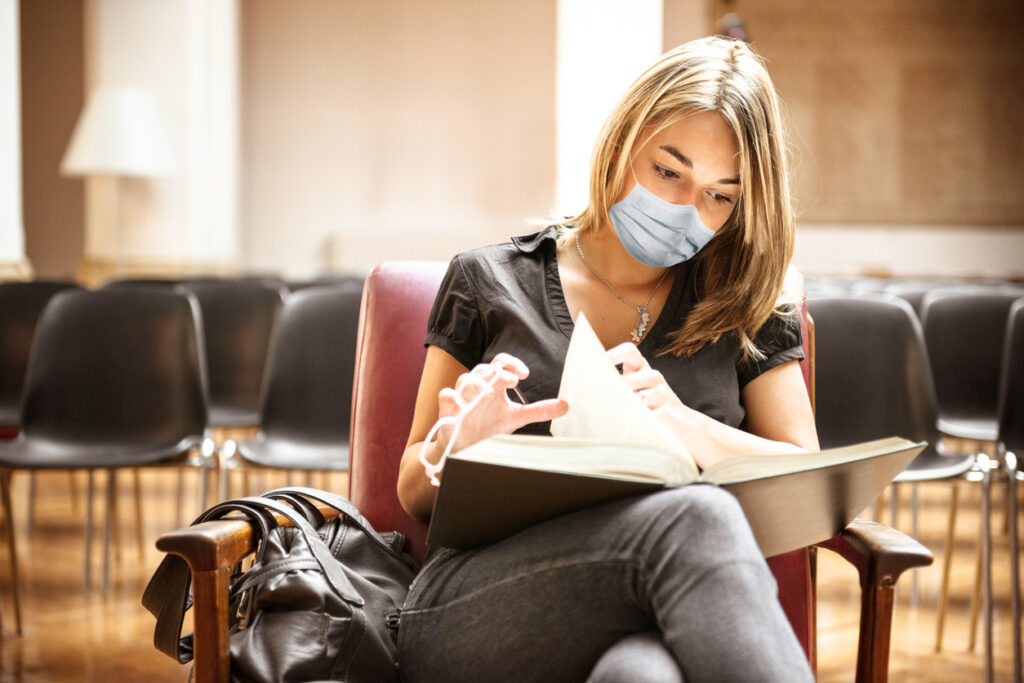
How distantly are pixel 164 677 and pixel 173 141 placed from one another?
4777 millimetres

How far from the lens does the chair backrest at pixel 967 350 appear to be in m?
3.20

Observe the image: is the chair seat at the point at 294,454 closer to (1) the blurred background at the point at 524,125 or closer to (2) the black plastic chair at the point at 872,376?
(2) the black plastic chair at the point at 872,376

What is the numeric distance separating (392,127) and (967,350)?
219 inches

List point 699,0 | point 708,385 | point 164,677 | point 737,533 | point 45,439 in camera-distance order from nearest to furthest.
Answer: point 737,533, point 708,385, point 164,677, point 45,439, point 699,0

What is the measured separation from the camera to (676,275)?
157cm

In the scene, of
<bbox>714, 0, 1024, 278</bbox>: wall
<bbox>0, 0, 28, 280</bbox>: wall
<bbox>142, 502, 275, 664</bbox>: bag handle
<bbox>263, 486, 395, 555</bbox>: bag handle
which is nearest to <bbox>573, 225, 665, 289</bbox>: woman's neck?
<bbox>263, 486, 395, 555</bbox>: bag handle

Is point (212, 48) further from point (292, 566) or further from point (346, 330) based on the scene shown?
point (292, 566)

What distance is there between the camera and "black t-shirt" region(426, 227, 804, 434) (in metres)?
1.42

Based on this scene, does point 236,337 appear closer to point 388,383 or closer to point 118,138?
point 388,383

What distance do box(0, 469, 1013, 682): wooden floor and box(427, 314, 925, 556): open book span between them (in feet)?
4.50

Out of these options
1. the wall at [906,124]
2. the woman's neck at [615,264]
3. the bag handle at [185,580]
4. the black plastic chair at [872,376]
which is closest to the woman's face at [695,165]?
the woman's neck at [615,264]

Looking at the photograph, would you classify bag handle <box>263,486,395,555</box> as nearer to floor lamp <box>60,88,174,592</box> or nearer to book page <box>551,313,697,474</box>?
book page <box>551,313,697,474</box>

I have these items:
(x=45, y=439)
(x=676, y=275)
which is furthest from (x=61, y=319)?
(x=676, y=275)

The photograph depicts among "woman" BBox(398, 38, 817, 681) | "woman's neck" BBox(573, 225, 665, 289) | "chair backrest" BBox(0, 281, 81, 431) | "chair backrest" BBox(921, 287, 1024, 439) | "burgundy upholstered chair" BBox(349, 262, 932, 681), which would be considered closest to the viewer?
"woman" BBox(398, 38, 817, 681)
